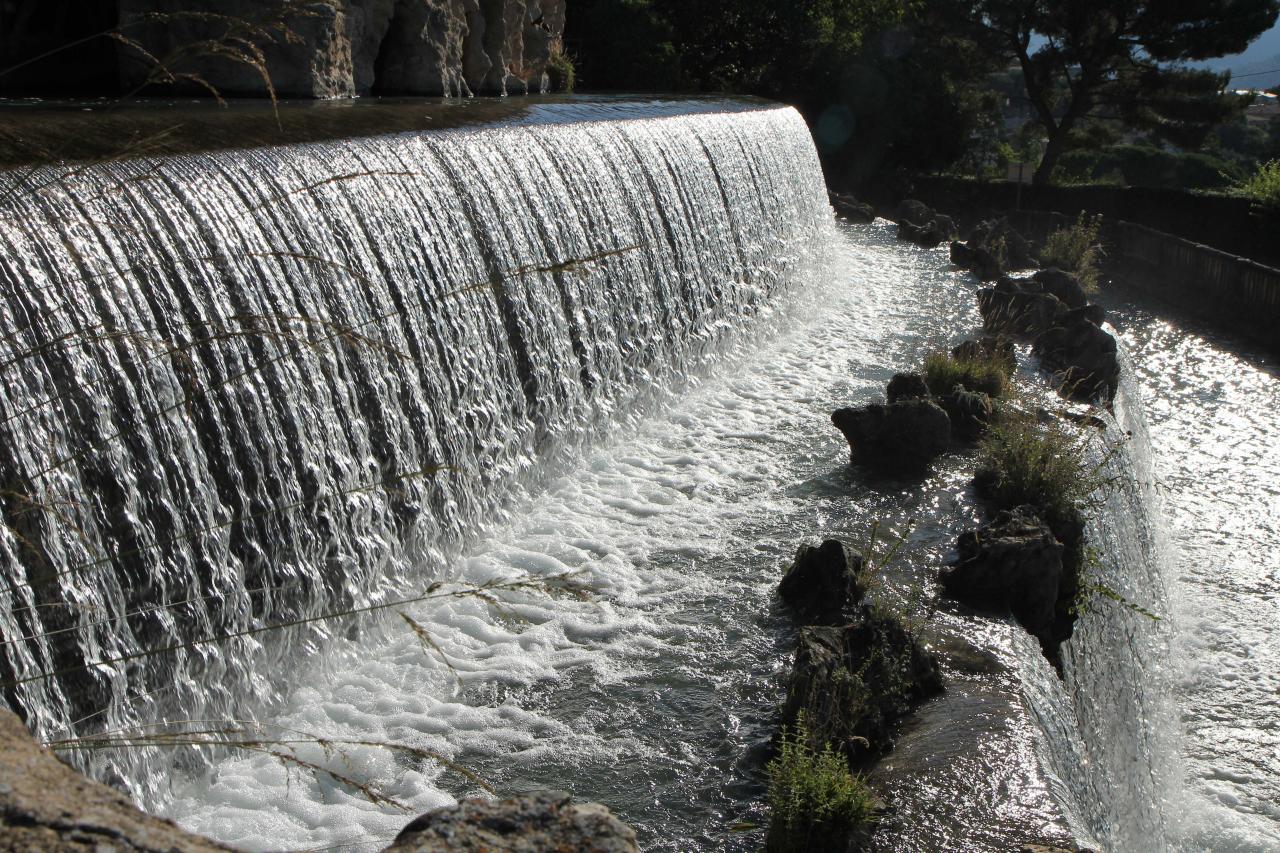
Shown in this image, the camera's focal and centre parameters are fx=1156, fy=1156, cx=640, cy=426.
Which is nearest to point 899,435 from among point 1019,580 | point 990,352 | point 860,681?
point 1019,580

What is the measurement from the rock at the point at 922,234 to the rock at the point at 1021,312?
6.18 metres

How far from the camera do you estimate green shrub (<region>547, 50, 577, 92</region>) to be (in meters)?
18.9

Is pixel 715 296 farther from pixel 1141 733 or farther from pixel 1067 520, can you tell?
pixel 1141 733

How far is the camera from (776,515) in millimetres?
7438

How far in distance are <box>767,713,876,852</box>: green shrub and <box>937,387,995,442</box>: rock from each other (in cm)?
523

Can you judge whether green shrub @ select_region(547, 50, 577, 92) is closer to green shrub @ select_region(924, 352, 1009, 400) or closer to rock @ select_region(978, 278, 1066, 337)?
rock @ select_region(978, 278, 1066, 337)

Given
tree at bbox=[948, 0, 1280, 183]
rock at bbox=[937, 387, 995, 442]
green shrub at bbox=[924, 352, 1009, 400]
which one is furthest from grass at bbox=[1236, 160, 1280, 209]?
rock at bbox=[937, 387, 995, 442]

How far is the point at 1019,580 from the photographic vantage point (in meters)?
6.05

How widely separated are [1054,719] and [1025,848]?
146cm

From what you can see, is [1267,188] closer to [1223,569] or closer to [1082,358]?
[1082,358]

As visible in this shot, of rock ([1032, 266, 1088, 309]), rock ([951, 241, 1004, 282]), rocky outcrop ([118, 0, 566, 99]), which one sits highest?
rocky outcrop ([118, 0, 566, 99])

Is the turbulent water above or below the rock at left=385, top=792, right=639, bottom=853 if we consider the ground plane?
below

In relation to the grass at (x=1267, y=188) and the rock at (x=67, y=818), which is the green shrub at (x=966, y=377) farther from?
the grass at (x=1267, y=188)

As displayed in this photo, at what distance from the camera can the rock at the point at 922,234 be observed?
19266 mm
